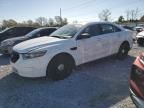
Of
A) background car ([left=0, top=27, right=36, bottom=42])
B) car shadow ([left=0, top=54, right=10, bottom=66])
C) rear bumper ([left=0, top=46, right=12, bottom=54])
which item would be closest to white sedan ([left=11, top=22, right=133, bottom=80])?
car shadow ([left=0, top=54, right=10, bottom=66])

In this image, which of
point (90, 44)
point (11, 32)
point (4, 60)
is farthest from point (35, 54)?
point (11, 32)

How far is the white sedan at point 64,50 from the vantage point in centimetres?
446

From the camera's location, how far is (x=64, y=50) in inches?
188

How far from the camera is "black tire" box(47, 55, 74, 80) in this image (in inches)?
182

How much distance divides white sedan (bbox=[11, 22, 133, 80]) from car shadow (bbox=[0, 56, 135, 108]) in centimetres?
32

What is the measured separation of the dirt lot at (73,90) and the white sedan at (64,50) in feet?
1.10

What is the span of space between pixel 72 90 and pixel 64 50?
109 cm

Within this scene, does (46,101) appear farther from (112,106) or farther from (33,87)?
(112,106)

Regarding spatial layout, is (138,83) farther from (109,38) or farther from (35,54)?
(109,38)

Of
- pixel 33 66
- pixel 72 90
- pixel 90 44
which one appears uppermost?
pixel 90 44

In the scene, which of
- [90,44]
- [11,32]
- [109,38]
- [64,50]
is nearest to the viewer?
[64,50]

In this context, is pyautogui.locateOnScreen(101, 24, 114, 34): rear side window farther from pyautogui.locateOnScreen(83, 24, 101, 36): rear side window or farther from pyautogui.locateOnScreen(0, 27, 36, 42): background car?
pyautogui.locateOnScreen(0, 27, 36, 42): background car

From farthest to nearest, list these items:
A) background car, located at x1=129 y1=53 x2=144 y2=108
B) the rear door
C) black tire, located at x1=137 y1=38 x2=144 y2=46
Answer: black tire, located at x1=137 y1=38 x2=144 y2=46
the rear door
background car, located at x1=129 y1=53 x2=144 y2=108

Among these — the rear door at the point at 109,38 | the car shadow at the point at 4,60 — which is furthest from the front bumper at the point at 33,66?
the car shadow at the point at 4,60
